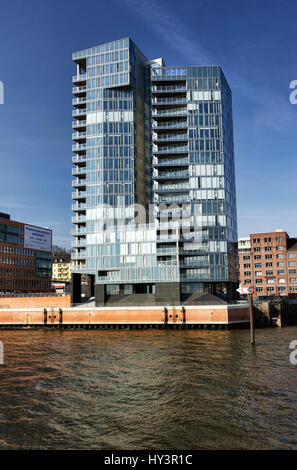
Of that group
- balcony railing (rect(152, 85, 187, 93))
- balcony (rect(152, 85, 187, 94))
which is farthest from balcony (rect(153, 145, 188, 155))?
balcony railing (rect(152, 85, 187, 93))

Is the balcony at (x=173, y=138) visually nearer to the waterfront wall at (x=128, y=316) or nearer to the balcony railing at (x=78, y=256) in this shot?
the balcony railing at (x=78, y=256)

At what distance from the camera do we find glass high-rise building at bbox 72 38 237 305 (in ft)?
281

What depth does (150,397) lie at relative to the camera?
1072 inches

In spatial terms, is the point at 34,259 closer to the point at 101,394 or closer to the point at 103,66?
the point at 103,66

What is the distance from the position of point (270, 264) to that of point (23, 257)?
306 ft

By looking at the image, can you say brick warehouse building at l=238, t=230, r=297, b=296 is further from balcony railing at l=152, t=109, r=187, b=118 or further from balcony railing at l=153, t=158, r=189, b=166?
balcony railing at l=152, t=109, r=187, b=118

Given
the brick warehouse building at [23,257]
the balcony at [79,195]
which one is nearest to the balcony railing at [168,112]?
the balcony at [79,195]

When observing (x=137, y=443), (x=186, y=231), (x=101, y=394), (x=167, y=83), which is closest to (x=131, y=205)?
(x=186, y=231)

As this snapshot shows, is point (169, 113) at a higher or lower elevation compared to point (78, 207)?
higher

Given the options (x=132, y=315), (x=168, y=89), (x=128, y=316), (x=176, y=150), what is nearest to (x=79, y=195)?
(x=176, y=150)

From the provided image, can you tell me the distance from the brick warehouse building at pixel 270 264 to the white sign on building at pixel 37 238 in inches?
3065

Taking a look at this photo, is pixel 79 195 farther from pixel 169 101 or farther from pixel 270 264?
pixel 270 264
